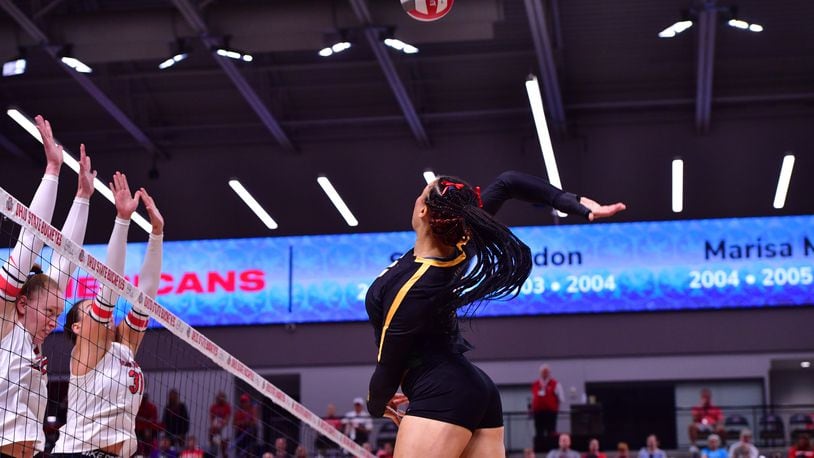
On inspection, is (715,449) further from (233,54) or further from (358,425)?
(233,54)

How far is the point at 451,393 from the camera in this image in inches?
179

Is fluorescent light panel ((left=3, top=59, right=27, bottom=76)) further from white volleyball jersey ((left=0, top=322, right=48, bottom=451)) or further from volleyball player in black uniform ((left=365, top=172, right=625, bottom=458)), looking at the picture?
volleyball player in black uniform ((left=365, top=172, right=625, bottom=458))

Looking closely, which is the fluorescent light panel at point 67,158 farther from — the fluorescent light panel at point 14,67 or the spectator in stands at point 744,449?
the spectator in stands at point 744,449

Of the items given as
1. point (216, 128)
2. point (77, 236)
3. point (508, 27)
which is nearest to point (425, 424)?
point (77, 236)

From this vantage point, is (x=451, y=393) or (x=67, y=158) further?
(x=67, y=158)

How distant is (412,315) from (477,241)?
0.46 m

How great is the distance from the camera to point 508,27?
21.9 m

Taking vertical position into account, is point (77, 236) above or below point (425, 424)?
above

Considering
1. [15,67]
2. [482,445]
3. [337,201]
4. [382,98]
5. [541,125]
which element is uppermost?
[382,98]

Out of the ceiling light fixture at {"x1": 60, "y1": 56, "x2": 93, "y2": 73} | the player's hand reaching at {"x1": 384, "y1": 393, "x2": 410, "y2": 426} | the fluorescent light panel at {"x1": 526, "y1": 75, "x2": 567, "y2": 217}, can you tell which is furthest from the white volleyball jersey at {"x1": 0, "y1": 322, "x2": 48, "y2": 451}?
the ceiling light fixture at {"x1": 60, "y1": 56, "x2": 93, "y2": 73}

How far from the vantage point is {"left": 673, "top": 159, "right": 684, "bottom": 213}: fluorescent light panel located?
22.7 metres

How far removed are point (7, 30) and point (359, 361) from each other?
11.2 metres

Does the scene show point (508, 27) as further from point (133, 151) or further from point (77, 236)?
point (77, 236)

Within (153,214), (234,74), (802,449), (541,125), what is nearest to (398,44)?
(541,125)
